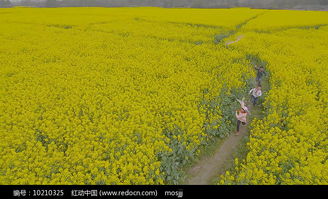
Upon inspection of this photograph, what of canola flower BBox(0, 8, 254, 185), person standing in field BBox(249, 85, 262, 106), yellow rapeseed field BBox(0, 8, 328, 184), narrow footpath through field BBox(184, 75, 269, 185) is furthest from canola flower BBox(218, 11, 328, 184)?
canola flower BBox(0, 8, 254, 185)

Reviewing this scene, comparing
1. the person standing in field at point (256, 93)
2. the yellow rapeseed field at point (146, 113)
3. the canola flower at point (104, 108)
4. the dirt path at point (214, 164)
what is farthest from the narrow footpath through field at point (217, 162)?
the person standing in field at point (256, 93)

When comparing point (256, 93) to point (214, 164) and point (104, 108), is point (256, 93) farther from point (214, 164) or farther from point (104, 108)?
point (104, 108)

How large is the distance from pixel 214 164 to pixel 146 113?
289 centimetres

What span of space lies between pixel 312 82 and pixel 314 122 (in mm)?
4289

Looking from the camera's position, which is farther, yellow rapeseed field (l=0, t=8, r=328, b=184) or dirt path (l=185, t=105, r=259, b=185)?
dirt path (l=185, t=105, r=259, b=185)

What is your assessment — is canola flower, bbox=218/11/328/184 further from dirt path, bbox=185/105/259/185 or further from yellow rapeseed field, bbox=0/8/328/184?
dirt path, bbox=185/105/259/185

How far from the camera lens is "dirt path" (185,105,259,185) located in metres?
6.85

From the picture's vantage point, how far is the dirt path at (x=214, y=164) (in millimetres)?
6846

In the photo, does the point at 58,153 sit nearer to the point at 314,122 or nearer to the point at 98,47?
the point at 314,122

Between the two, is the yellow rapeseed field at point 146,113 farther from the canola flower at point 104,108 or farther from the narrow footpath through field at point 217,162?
the narrow footpath through field at point 217,162

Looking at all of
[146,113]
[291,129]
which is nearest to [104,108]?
[146,113]

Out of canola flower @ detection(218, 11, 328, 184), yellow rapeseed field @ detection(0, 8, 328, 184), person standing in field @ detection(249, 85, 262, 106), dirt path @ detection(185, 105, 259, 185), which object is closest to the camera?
canola flower @ detection(218, 11, 328, 184)

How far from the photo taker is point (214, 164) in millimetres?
7387

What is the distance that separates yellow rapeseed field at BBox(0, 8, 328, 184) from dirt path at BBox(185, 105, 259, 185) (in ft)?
1.20
